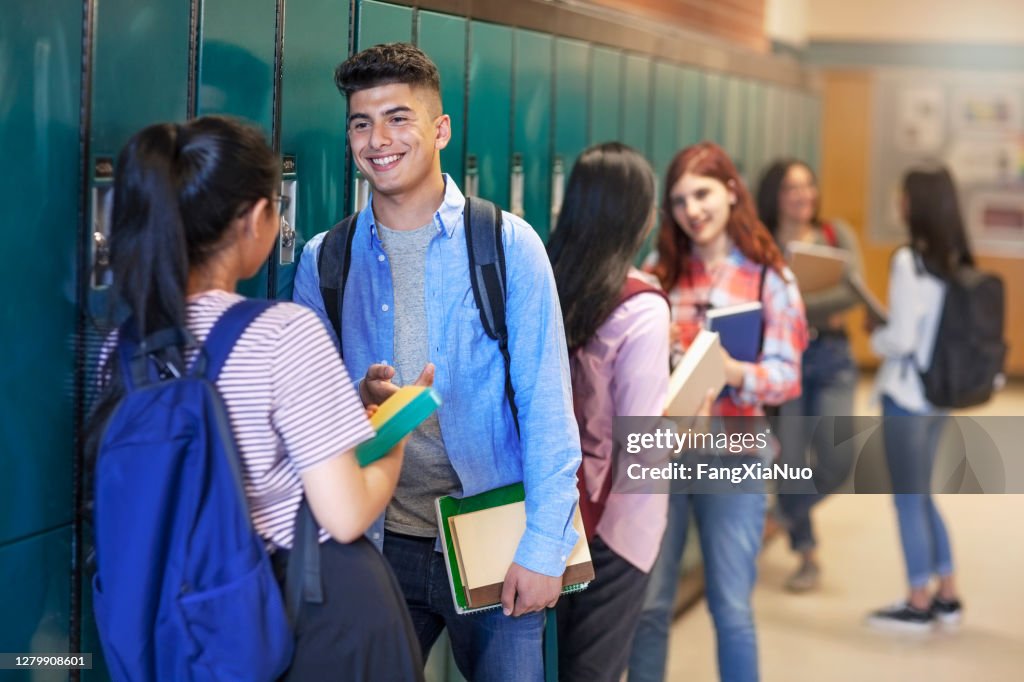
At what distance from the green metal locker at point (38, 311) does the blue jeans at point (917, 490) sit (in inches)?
150

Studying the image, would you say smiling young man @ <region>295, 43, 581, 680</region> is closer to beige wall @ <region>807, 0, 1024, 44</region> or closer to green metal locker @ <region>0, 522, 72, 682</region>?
green metal locker @ <region>0, 522, 72, 682</region>

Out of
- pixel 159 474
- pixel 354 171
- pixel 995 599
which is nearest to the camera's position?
pixel 159 474

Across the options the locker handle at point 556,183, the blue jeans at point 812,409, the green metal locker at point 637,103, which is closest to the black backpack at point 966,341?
the blue jeans at point 812,409

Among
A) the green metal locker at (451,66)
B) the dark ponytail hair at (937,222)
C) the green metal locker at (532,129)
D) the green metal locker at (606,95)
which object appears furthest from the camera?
the dark ponytail hair at (937,222)

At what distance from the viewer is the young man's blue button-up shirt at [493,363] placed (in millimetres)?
2385

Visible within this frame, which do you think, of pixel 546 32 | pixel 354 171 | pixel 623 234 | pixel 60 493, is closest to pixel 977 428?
pixel 546 32

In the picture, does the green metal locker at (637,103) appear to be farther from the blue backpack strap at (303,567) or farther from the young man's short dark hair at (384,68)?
the blue backpack strap at (303,567)

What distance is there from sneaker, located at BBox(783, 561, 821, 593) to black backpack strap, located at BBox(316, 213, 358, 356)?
149 inches

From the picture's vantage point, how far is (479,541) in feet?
8.01

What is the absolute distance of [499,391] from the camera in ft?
8.07

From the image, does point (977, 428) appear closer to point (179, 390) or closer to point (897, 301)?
point (897, 301)

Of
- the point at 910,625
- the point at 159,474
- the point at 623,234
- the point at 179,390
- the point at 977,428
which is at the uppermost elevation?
the point at 623,234

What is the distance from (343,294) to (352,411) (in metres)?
0.67

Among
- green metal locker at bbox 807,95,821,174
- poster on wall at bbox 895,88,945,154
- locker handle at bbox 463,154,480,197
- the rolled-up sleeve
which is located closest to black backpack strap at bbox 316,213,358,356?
the rolled-up sleeve
